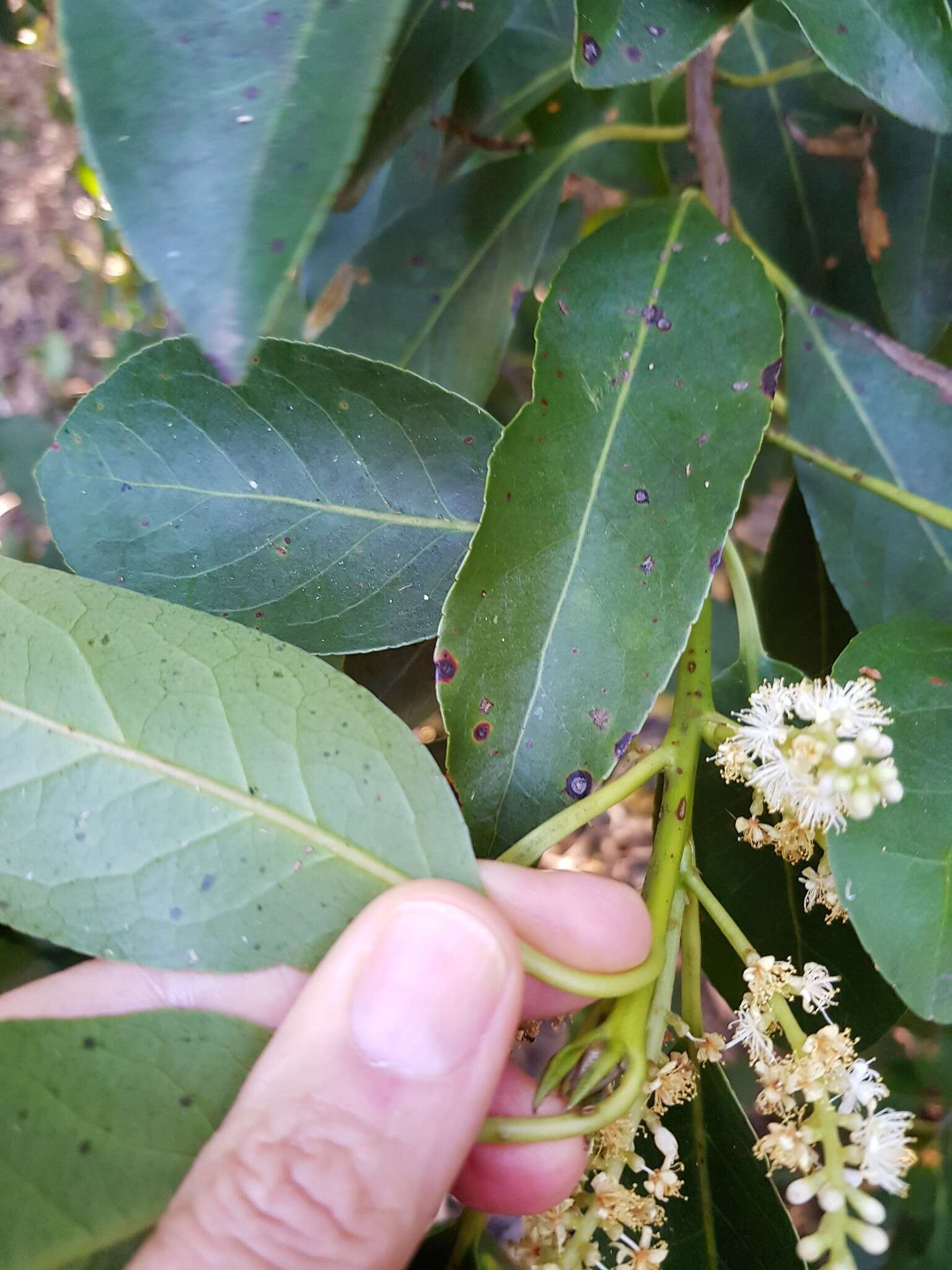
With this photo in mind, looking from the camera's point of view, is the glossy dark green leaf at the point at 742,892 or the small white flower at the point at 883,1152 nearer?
the small white flower at the point at 883,1152

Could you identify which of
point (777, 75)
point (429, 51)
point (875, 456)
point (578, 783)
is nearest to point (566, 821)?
point (578, 783)

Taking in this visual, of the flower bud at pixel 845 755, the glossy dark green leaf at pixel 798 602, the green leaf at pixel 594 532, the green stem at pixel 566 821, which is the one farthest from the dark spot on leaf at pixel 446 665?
the glossy dark green leaf at pixel 798 602

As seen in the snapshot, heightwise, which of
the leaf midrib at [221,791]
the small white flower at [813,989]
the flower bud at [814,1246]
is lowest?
the flower bud at [814,1246]

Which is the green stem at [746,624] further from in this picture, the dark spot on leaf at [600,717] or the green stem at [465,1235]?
the green stem at [465,1235]

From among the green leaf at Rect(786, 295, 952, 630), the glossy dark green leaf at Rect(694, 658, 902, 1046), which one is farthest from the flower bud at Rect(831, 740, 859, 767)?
the green leaf at Rect(786, 295, 952, 630)

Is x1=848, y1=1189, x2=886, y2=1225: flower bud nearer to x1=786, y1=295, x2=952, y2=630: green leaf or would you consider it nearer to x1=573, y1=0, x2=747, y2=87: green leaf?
x1=786, y1=295, x2=952, y2=630: green leaf

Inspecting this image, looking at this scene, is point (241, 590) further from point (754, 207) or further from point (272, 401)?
point (754, 207)

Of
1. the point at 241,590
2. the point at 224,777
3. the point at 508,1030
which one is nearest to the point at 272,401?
the point at 241,590
